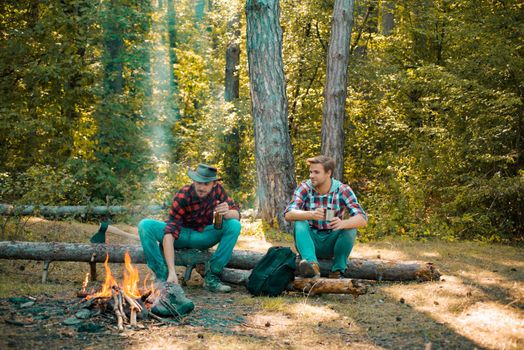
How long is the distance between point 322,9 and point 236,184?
6.89 metres

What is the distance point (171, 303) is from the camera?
5.31 metres

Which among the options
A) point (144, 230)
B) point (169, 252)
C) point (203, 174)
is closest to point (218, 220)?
point (203, 174)

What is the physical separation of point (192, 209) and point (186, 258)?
2.07 ft

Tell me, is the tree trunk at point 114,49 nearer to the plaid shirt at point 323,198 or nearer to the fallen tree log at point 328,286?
the plaid shirt at point 323,198

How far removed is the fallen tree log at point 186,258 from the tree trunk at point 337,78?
17.8 feet

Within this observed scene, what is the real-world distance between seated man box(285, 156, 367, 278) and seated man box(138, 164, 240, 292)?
30.9 inches

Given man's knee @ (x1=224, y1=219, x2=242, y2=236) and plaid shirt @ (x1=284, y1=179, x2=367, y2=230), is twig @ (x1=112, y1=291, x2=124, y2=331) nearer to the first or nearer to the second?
man's knee @ (x1=224, y1=219, x2=242, y2=236)

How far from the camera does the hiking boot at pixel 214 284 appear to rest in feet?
21.4

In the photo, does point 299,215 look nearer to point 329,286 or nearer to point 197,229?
point 329,286

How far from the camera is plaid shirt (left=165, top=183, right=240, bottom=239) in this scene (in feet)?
21.3

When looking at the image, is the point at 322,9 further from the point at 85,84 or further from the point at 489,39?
the point at 85,84

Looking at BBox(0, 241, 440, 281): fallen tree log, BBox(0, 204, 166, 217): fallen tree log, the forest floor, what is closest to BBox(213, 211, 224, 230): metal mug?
BBox(0, 241, 440, 281): fallen tree log

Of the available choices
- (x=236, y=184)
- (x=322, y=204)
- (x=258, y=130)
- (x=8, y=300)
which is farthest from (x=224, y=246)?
(x=236, y=184)

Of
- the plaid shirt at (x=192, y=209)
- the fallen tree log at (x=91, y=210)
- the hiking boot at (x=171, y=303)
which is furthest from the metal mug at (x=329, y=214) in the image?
the fallen tree log at (x=91, y=210)
